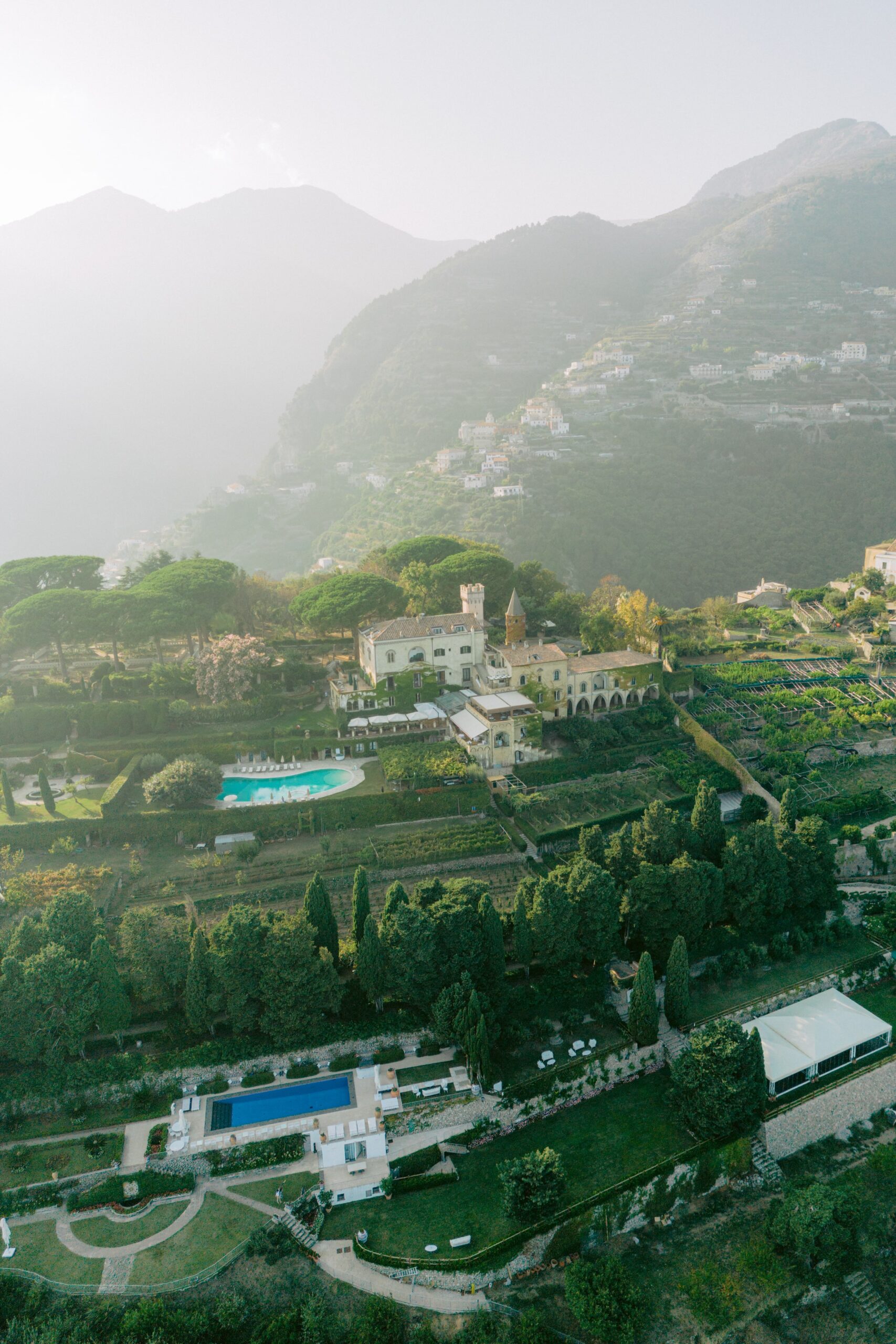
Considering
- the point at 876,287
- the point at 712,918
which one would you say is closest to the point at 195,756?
the point at 712,918

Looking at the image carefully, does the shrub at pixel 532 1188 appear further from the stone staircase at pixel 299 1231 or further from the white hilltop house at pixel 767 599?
the white hilltop house at pixel 767 599

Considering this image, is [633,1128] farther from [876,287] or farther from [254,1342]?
[876,287]

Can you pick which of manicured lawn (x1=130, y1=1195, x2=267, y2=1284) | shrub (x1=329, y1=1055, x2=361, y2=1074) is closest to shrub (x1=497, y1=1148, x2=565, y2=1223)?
shrub (x1=329, y1=1055, x2=361, y2=1074)

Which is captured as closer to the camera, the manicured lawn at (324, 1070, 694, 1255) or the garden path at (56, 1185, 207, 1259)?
the garden path at (56, 1185, 207, 1259)

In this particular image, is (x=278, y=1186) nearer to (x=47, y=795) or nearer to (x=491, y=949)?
(x=491, y=949)

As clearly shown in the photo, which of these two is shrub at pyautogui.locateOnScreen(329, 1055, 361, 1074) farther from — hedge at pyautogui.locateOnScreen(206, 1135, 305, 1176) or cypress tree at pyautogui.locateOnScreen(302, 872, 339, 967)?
cypress tree at pyautogui.locateOnScreen(302, 872, 339, 967)

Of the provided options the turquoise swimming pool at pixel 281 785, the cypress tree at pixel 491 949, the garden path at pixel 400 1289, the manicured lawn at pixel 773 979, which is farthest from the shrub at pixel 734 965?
the turquoise swimming pool at pixel 281 785
